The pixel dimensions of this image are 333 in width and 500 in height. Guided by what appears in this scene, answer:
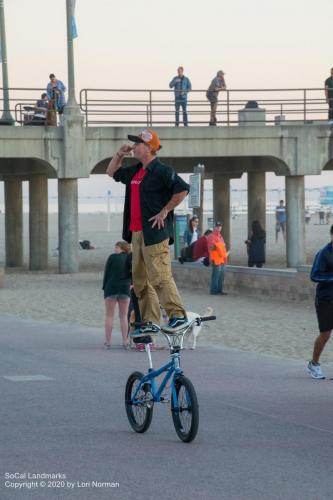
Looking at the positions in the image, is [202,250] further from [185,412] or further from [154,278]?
[185,412]

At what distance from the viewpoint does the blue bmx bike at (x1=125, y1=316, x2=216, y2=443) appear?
8.91m

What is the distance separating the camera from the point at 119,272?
17797 millimetres

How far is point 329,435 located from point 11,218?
130 ft

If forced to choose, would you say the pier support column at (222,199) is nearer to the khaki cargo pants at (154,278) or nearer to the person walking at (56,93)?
the person walking at (56,93)

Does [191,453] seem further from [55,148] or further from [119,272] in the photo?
[55,148]

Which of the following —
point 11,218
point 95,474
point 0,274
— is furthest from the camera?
point 11,218

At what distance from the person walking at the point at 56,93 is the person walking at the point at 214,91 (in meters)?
4.76

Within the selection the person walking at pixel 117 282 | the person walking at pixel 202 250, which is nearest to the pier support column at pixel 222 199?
the person walking at pixel 202 250

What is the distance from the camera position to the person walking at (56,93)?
40.8 m

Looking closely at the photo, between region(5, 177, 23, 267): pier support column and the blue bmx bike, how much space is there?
38.5 metres

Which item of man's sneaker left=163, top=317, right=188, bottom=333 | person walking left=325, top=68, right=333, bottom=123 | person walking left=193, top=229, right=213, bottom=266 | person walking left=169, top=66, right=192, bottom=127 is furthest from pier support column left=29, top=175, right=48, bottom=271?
man's sneaker left=163, top=317, right=188, bottom=333

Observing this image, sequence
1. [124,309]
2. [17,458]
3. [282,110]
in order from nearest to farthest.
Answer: [17,458] → [124,309] → [282,110]

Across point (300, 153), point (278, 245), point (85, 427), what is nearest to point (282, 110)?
point (300, 153)

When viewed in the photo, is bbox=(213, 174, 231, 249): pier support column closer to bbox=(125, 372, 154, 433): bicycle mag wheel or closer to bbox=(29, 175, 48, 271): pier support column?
bbox=(29, 175, 48, 271): pier support column
